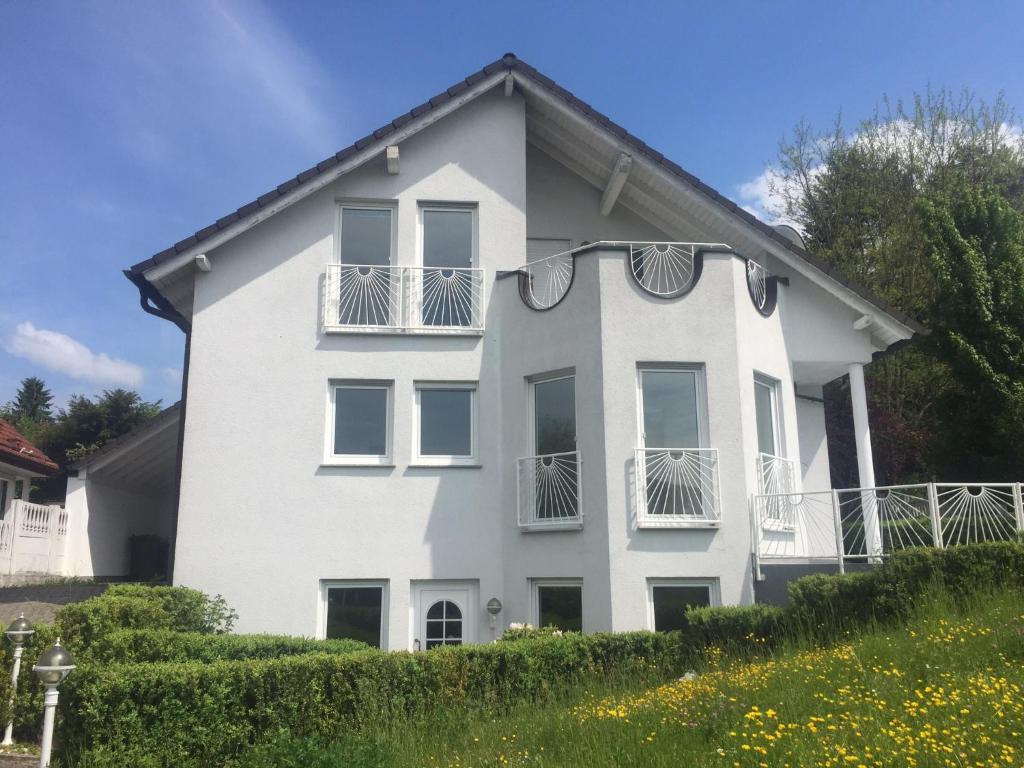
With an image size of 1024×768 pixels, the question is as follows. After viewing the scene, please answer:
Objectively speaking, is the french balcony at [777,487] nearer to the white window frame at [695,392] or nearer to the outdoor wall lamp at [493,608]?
the white window frame at [695,392]

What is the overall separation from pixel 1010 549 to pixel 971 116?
76.5ft

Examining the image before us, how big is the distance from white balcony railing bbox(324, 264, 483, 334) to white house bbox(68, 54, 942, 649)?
4 centimetres

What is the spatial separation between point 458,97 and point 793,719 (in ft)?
37.2

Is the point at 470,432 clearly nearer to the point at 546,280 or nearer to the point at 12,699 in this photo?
the point at 546,280

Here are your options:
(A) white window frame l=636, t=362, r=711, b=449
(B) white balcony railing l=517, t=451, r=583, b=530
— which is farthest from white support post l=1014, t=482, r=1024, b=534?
(B) white balcony railing l=517, t=451, r=583, b=530

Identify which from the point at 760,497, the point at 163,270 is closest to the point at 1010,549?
the point at 760,497

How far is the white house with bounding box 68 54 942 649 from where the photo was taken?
41.8ft

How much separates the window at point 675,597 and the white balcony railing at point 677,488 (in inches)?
33.9

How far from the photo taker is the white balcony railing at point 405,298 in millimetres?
14344

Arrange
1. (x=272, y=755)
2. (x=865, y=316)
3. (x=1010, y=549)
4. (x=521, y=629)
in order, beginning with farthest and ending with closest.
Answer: (x=865, y=316) → (x=521, y=629) → (x=1010, y=549) → (x=272, y=755)

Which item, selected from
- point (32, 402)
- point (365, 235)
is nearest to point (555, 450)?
point (365, 235)

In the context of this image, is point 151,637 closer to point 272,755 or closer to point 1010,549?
point 272,755

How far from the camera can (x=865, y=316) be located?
14414 millimetres

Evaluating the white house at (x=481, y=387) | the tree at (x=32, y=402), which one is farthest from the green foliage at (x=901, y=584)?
the tree at (x=32, y=402)
